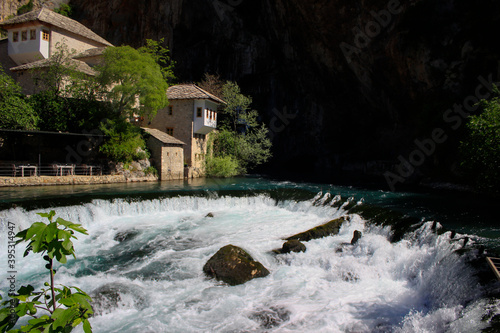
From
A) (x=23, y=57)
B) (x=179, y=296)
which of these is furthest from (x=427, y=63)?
(x=23, y=57)

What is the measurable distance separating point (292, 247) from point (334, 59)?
26016mm

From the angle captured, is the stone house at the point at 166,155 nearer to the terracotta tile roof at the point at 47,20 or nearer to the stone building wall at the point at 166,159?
the stone building wall at the point at 166,159

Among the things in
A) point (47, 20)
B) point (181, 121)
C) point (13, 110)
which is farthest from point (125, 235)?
point (47, 20)

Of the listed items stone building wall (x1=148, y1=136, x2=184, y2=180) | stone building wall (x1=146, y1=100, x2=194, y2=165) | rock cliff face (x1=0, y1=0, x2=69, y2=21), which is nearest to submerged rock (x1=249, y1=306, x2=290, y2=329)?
stone building wall (x1=148, y1=136, x2=184, y2=180)

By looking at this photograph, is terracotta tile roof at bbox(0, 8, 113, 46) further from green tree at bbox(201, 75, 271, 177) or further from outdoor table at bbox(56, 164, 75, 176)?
green tree at bbox(201, 75, 271, 177)

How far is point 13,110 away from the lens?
22.4m

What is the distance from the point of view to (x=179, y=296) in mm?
8445

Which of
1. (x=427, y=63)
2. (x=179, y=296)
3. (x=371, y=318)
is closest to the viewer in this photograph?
(x=371, y=318)

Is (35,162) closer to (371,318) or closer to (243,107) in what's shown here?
(243,107)

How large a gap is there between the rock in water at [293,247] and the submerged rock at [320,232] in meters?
0.95

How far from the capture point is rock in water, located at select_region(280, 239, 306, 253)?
1112 centimetres

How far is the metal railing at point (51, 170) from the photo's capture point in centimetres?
2134

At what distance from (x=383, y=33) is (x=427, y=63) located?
4596 millimetres

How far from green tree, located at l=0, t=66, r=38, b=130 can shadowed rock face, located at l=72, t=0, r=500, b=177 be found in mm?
20440
